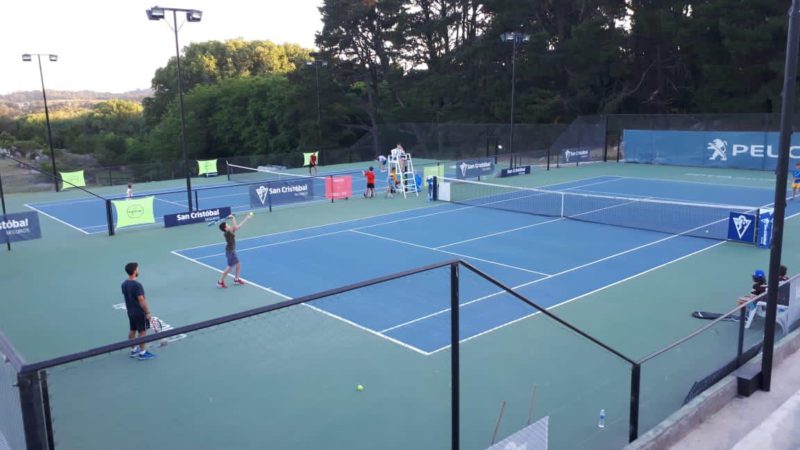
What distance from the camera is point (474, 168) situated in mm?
33656

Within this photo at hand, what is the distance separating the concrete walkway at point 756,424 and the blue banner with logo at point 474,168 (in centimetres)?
2479

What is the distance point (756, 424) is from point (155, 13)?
20.6m

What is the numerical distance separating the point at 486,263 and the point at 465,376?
7149 millimetres

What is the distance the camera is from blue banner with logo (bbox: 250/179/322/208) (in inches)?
1000

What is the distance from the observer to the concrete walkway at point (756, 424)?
7.04 m

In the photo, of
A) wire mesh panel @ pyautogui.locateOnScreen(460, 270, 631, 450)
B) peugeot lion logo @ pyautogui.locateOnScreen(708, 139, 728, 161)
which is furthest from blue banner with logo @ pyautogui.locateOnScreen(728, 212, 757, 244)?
peugeot lion logo @ pyautogui.locateOnScreen(708, 139, 728, 161)

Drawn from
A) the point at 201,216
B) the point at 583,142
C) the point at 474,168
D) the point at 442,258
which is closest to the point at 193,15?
the point at 201,216

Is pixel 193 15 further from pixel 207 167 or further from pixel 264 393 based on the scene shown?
pixel 207 167

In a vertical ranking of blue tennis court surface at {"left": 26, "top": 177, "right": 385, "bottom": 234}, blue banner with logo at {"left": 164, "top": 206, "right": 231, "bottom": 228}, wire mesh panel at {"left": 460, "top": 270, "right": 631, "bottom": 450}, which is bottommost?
wire mesh panel at {"left": 460, "top": 270, "right": 631, "bottom": 450}

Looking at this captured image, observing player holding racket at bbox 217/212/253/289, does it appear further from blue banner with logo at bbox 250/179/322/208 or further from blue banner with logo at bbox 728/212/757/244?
blue banner with logo at bbox 728/212/757/244

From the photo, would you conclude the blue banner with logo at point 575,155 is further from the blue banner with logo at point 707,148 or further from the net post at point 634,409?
the net post at point 634,409

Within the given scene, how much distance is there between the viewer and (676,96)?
177 feet

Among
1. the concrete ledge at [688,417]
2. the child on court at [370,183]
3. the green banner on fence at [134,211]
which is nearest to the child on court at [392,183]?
the child on court at [370,183]

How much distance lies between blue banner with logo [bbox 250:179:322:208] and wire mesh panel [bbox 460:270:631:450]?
15.8 metres
